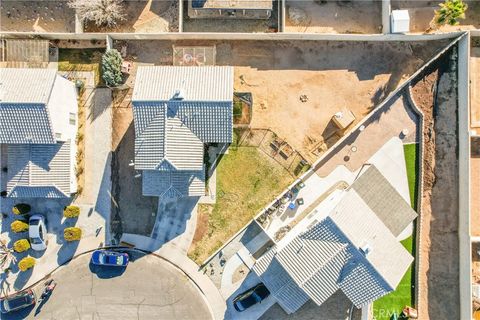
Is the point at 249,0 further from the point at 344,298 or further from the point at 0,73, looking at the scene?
the point at 344,298

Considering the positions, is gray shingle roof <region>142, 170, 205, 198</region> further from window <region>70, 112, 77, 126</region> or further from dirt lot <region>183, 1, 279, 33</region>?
dirt lot <region>183, 1, 279, 33</region>

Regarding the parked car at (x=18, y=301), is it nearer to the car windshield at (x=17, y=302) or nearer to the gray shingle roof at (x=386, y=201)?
the car windshield at (x=17, y=302)

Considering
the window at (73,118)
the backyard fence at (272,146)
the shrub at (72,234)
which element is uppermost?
the window at (73,118)

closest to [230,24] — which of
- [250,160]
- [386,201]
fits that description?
[250,160]

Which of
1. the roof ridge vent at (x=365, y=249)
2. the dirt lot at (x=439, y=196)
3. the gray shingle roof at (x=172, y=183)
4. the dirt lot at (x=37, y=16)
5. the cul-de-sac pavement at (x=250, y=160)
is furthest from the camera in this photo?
the dirt lot at (x=37, y=16)

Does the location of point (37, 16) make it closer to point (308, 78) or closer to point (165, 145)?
point (165, 145)

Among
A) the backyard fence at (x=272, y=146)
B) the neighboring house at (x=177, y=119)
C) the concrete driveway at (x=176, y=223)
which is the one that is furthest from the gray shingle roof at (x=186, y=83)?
the concrete driveway at (x=176, y=223)
